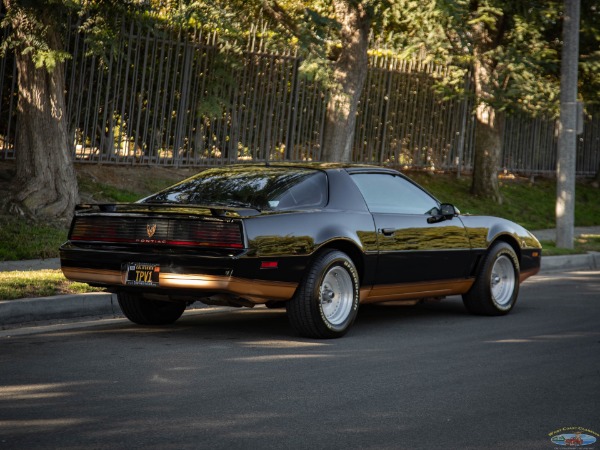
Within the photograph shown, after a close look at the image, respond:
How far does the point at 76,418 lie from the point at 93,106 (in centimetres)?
1147

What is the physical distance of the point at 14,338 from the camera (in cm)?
798

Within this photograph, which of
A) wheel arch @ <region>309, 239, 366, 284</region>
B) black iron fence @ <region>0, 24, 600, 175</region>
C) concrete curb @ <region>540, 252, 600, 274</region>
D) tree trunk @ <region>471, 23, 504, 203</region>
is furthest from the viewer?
tree trunk @ <region>471, 23, 504, 203</region>

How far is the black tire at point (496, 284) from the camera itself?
1012 centimetres

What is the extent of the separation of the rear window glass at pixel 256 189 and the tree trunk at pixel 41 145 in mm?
5308

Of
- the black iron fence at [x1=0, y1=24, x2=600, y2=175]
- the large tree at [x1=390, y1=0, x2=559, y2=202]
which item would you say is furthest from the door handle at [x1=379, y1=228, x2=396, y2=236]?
the large tree at [x1=390, y1=0, x2=559, y2=202]

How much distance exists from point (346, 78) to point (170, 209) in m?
11.2

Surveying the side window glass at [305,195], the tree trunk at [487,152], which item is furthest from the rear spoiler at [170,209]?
the tree trunk at [487,152]

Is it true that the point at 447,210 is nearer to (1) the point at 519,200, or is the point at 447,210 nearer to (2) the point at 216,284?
(2) the point at 216,284

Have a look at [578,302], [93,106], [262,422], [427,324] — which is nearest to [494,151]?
[93,106]

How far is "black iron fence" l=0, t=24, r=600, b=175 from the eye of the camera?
16.2 m

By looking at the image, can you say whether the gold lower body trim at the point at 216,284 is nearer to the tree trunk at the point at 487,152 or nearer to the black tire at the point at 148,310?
the black tire at the point at 148,310

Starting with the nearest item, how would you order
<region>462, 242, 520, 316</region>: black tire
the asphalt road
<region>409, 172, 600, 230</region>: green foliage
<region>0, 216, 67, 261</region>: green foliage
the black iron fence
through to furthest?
the asphalt road < <region>462, 242, 520, 316</region>: black tire < <region>0, 216, 67, 261</region>: green foliage < the black iron fence < <region>409, 172, 600, 230</region>: green foliage

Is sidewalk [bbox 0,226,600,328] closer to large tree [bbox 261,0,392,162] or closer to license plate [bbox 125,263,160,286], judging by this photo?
license plate [bbox 125,263,160,286]

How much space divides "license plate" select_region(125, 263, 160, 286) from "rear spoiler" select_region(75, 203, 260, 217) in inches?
17.0
